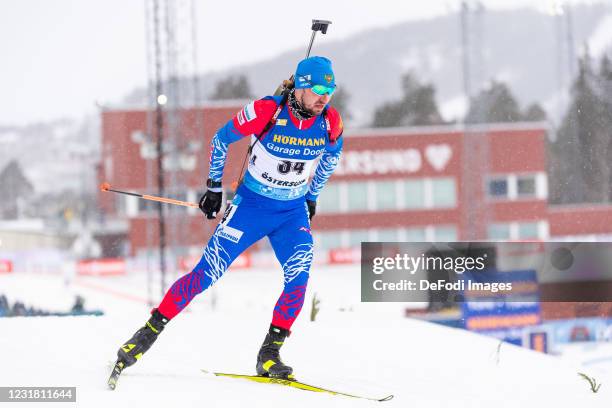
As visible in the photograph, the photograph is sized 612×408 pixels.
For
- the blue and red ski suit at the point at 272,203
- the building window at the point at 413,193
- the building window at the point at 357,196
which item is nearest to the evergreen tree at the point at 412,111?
the building window at the point at 413,193

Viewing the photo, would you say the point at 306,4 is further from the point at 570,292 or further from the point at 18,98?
the point at 570,292

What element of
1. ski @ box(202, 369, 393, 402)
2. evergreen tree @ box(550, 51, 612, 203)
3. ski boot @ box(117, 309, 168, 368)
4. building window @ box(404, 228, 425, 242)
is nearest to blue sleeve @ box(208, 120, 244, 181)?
ski boot @ box(117, 309, 168, 368)

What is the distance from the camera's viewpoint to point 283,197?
505 centimetres

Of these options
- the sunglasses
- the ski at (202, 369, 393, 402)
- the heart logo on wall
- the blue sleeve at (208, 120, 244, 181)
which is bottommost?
the ski at (202, 369, 393, 402)

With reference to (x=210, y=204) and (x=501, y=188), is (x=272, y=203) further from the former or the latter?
(x=501, y=188)

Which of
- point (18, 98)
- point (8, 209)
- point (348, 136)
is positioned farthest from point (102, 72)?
point (348, 136)

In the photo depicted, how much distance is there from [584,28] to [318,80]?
19902 cm

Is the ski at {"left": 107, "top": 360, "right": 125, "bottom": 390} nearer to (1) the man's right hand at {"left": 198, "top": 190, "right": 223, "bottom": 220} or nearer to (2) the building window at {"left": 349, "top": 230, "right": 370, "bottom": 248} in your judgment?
(1) the man's right hand at {"left": 198, "top": 190, "right": 223, "bottom": 220}

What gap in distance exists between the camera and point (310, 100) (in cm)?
486

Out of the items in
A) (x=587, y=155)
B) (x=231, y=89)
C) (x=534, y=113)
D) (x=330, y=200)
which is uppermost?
(x=231, y=89)

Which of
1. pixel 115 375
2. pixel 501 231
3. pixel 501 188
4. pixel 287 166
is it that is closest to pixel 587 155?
pixel 501 188

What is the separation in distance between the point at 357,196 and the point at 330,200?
1398 mm

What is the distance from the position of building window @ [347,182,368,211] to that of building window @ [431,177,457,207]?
3.28 meters

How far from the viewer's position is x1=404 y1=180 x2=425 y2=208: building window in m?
38.8
